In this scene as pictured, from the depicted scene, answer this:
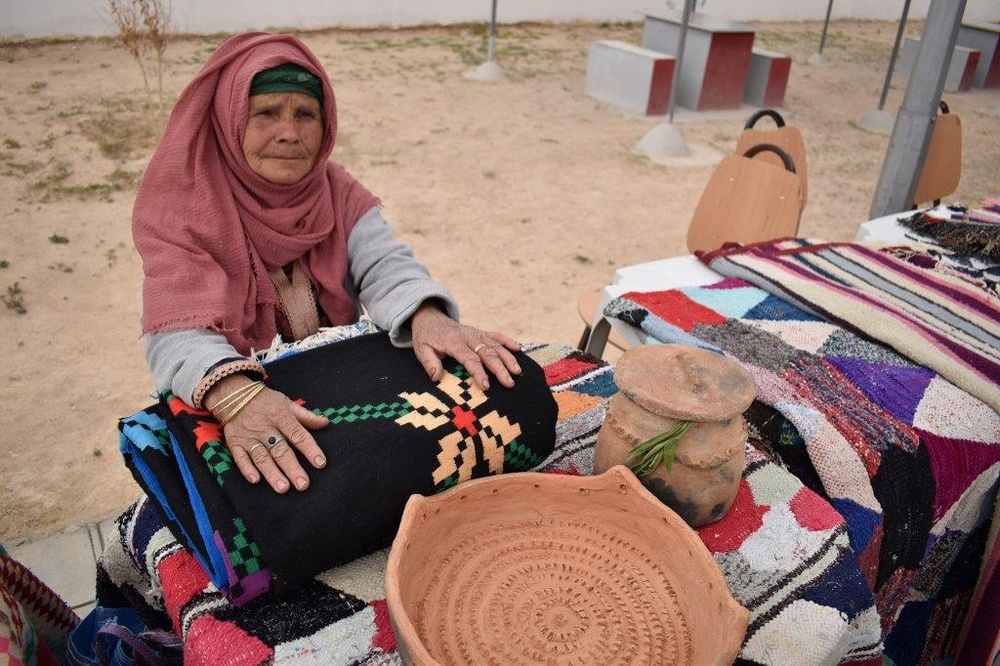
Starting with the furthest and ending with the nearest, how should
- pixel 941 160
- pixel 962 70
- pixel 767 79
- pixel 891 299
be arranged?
pixel 962 70
pixel 767 79
pixel 941 160
pixel 891 299

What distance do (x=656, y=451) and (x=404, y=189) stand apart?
463 centimetres

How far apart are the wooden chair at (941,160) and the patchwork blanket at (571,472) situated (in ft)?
9.13

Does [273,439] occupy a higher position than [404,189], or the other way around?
[273,439]

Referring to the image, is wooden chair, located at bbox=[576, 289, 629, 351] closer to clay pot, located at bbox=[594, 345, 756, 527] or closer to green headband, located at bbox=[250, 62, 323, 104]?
clay pot, located at bbox=[594, 345, 756, 527]

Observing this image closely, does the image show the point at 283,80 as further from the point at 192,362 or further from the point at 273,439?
the point at 273,439

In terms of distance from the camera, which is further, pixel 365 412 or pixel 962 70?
pixel 962 70

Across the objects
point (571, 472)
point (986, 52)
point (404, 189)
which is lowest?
point (404, 189)

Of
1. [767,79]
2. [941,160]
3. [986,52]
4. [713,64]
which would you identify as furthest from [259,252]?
[986,52]

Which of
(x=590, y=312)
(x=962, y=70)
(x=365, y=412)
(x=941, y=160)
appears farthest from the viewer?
(x=962, y=70)

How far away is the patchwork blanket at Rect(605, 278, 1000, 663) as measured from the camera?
1.64 m

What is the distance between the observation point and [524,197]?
5629 millimetres

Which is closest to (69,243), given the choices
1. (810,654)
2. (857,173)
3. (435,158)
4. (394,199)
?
(394,199)

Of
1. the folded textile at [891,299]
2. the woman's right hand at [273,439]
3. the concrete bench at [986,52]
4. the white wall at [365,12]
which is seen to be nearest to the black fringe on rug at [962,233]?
the folded textile at [891,299]

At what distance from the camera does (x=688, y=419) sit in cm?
119
